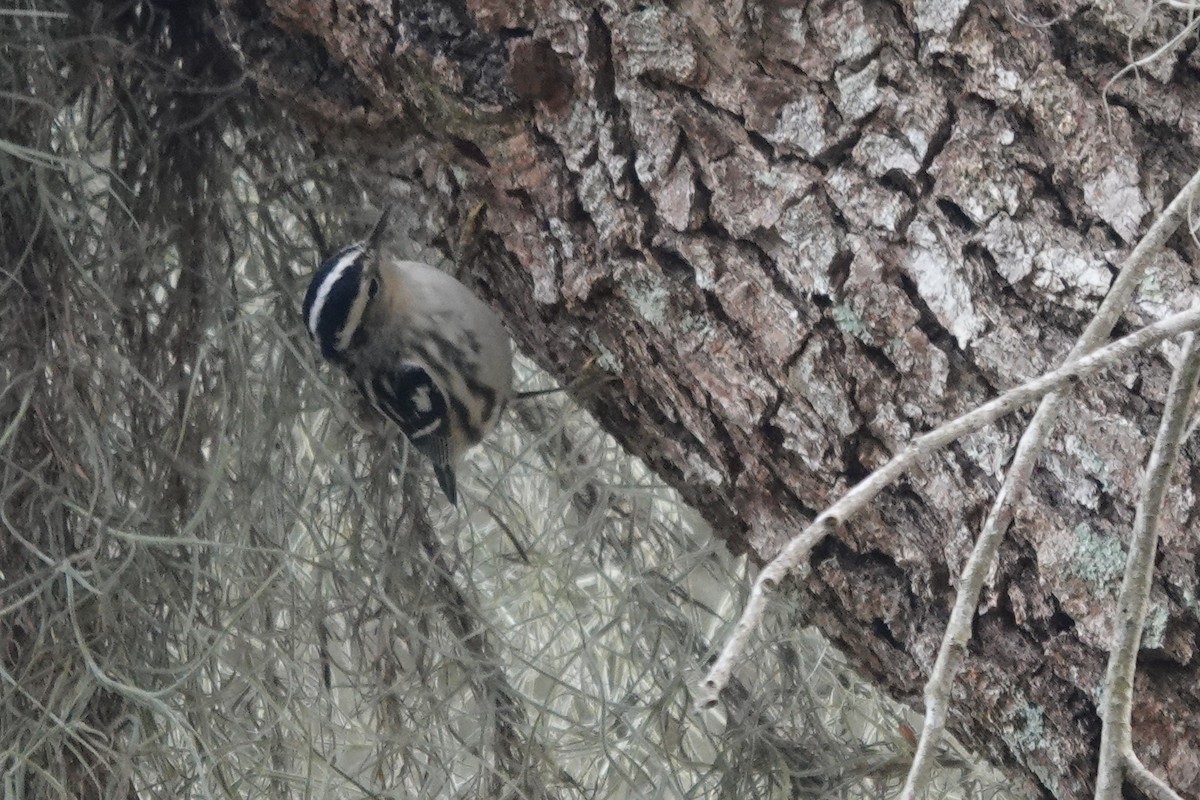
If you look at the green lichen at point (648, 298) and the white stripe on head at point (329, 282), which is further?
the white stripe on head at point (329, 282)

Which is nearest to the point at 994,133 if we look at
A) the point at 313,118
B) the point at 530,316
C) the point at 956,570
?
the point at 956,570

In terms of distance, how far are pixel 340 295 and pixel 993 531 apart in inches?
41.6

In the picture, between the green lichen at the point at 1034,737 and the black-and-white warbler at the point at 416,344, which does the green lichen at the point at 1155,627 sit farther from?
the black-and-white warbler at the point at 416,344

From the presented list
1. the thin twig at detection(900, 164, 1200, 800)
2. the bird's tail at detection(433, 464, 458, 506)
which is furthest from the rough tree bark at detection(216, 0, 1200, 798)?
the bird's tail at detection(433, 464, 458, 506)

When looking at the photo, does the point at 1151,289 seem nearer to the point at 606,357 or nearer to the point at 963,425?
the point at 963,425

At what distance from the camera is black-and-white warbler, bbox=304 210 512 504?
1535 mm

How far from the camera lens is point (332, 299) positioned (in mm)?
1538

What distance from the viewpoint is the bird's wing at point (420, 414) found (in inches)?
61.8

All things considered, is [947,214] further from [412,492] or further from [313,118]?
[412,492]

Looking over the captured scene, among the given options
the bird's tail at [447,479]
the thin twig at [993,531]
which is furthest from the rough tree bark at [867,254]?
the bird's tail at [447,479]

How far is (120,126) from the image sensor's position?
1.52m

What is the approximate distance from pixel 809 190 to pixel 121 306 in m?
0.86

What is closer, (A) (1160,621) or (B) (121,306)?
(A) (1160,621)

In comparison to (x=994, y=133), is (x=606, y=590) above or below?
below
